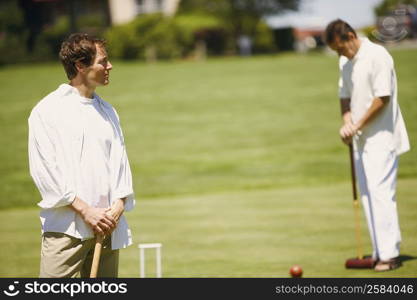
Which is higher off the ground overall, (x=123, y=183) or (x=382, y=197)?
(x=123, y=183)

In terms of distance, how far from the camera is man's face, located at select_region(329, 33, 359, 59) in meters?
7.02

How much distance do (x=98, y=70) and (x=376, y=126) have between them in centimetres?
337

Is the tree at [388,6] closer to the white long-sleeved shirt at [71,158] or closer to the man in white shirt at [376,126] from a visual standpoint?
the man in white shirt at [376,126]

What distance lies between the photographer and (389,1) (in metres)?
45.9

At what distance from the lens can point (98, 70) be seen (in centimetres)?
451

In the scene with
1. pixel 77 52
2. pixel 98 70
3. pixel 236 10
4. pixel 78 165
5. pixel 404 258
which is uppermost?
pixel 77 52

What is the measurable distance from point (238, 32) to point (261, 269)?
152 ft

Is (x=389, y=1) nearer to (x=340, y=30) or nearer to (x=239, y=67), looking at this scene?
(x=239, y=67)

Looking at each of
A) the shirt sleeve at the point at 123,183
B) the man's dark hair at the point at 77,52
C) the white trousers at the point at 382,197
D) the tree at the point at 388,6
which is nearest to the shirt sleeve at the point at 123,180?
the shirt sleeve at the point at 123,183

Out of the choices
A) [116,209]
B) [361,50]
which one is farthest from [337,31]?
[116,209]

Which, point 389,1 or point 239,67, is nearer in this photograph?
point 239,67

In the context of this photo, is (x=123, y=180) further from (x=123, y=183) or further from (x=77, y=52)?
(x=77, y=52)

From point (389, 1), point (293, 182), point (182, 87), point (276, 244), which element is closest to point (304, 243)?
point (276, 244)

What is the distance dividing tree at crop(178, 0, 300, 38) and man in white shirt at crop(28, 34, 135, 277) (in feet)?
153
